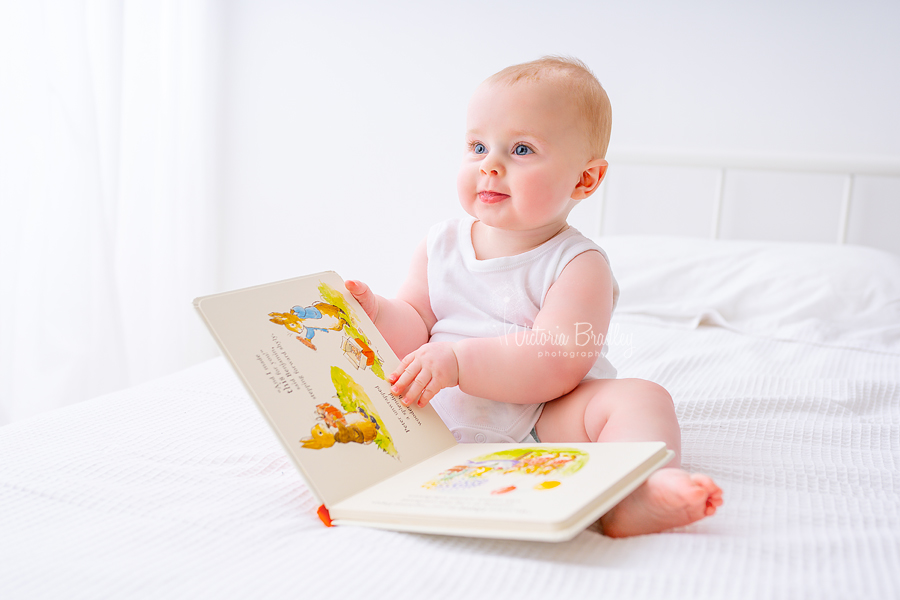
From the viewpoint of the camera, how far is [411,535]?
542 mm

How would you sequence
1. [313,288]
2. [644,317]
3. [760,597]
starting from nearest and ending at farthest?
1. [760,597]
2. [313,288]
3. [644,317]

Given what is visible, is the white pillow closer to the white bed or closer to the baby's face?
the white bed

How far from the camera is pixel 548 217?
811mm

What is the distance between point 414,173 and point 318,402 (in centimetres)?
164

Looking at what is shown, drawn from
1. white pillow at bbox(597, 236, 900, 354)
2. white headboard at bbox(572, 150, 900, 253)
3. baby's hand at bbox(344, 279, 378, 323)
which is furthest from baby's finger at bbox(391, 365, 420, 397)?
white headboard at bbox(572, 150, 900, 253)

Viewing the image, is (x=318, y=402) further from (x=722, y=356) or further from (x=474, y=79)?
(x=474, y=79)

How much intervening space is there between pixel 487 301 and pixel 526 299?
5 cm

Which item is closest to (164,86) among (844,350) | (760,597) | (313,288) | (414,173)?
(414,173)

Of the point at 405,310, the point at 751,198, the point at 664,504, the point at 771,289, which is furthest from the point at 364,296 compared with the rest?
the point at 751,198

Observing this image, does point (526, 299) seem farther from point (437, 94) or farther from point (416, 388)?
point (437, 94)

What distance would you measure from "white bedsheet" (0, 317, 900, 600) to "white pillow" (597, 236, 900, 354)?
1.50ft

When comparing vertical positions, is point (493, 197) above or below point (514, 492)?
above

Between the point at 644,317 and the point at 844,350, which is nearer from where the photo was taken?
the point at 844,350

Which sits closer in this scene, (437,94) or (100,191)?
(100,191)
